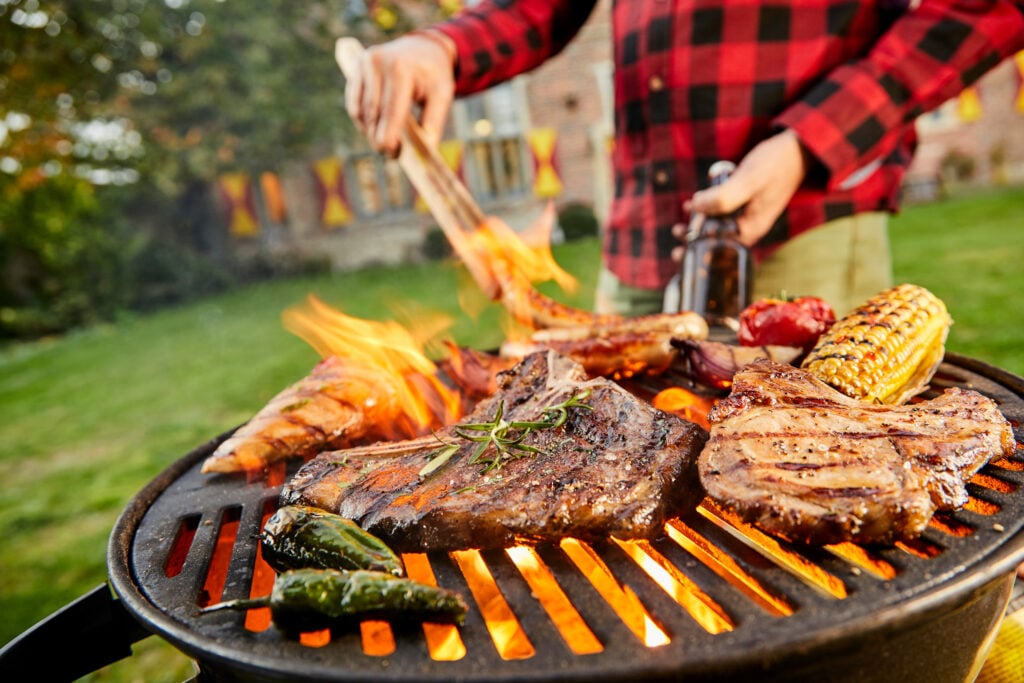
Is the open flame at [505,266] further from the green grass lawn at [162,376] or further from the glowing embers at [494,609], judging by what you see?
the green grass lawn at [162,376]

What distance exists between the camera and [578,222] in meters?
18.1

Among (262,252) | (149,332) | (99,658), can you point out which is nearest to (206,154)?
(262,252)

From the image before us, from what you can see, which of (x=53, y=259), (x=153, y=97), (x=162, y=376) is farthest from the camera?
(x=153, y=97)

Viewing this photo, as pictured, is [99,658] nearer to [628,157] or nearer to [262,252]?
[628,157]

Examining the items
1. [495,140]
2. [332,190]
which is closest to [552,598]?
[495,140]

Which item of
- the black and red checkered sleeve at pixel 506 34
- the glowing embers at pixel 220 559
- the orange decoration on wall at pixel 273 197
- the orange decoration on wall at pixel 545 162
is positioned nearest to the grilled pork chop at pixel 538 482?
the glowing embers at pixel 220 559

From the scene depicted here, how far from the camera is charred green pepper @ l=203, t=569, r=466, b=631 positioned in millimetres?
1163

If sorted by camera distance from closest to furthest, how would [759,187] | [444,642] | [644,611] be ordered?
[444,642] < [644,611] < [759,187]

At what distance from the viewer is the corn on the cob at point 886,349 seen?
1814 mm

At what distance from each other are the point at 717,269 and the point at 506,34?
1.72 meters

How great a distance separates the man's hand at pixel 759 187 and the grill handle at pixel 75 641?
7.07 feet

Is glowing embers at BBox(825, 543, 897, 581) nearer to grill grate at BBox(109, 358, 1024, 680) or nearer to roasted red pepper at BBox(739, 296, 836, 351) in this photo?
grill grate at BBox(109, 358, 1024, 680)

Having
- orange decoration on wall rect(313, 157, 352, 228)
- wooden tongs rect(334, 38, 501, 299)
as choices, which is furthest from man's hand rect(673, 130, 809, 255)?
orange decoration on wall rect(313, 157, 352, 228)

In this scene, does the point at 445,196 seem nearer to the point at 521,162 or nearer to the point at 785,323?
the point at 785,323
